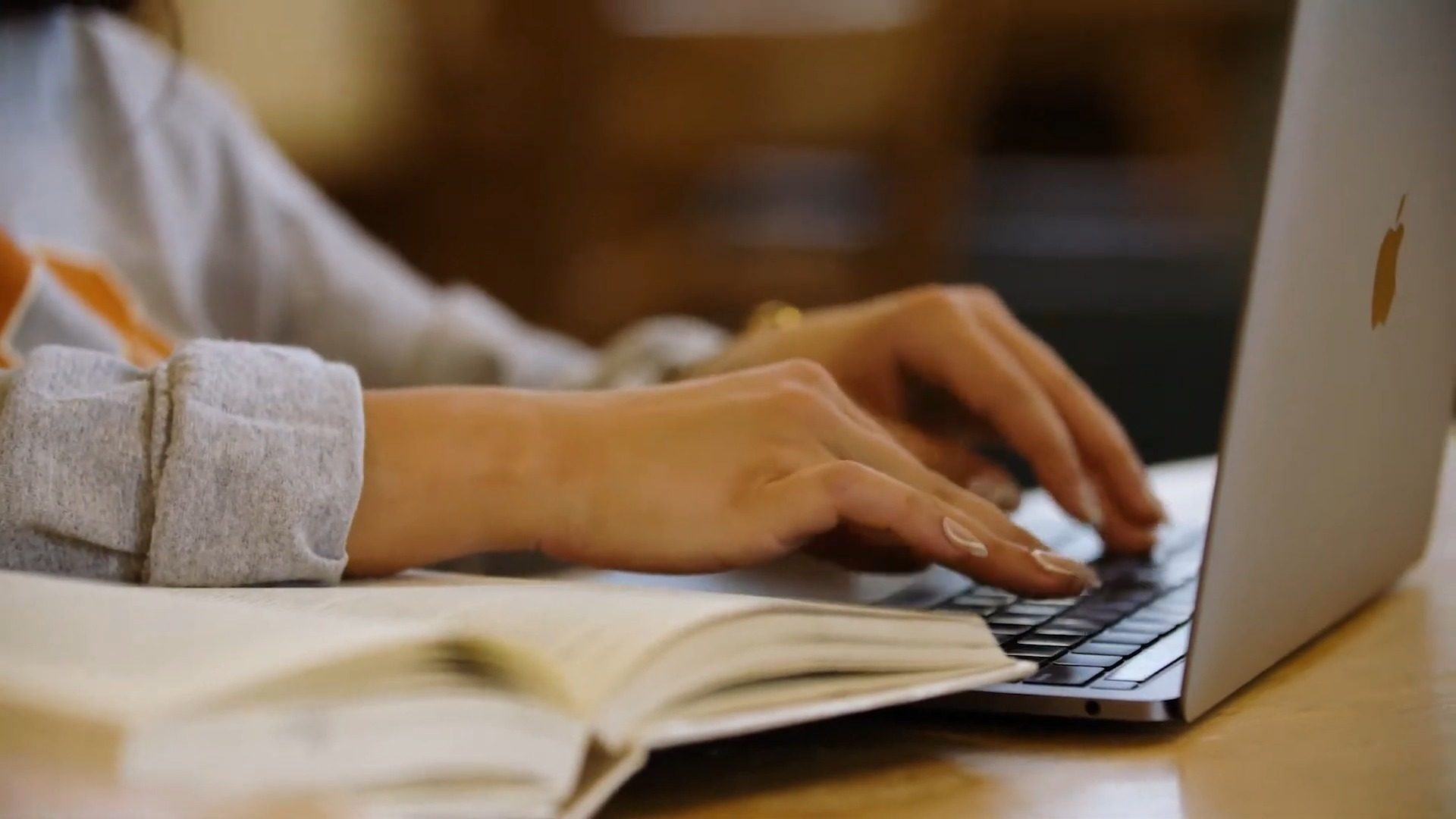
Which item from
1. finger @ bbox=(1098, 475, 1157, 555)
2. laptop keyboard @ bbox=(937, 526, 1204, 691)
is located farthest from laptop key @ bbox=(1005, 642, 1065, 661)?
finger @ bbox=(1098, 475, 1157, 555)

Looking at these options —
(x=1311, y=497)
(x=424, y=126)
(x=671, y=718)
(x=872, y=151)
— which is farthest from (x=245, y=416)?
(x=424, y=126)

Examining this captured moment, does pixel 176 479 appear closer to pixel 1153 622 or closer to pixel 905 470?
pixel 905 470

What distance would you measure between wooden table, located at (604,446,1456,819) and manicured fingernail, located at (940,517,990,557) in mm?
70

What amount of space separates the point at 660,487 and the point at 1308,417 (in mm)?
225

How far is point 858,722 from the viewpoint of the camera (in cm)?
49

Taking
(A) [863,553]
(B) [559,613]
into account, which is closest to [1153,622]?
(A) [863,553]

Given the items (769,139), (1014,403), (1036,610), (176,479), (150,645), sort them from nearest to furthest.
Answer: (150,645), (176,479), (1036,610), (1014,403), (769,139)

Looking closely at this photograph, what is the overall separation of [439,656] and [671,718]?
62 millimetres

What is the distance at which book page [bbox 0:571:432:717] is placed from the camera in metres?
0.32

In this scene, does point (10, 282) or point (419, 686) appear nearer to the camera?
point (419, 686)

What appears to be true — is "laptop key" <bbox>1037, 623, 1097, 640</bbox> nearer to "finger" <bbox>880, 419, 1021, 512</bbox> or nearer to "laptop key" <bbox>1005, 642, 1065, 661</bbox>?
"laptop key" <bbox>1005, 642, 1065, 661</bbox>

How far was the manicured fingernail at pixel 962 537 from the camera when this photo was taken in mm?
540

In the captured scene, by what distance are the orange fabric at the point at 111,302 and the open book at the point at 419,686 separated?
480mm

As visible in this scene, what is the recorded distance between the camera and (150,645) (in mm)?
355
